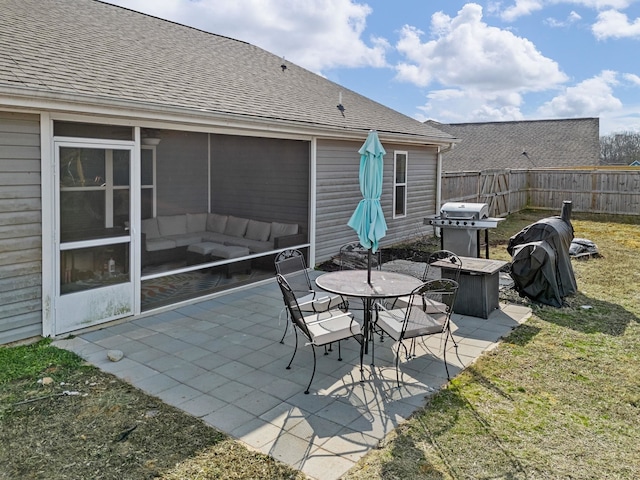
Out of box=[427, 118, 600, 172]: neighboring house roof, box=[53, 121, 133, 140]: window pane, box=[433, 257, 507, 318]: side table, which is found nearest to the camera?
box=[53, 121, 133, 140]: window pane

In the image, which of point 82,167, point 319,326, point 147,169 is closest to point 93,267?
point 82,167

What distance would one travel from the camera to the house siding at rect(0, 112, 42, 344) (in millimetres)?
4695

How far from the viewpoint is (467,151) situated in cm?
2786

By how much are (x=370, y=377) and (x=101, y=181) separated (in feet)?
11.9

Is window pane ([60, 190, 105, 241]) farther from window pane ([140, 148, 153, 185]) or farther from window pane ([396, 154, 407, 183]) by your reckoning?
window pane ([396, 154, 407, 183])

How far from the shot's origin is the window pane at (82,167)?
5.07 meters

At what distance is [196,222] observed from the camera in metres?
10.1

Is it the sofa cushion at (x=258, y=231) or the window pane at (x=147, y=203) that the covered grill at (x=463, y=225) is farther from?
the window pane at (x=147, y=203)

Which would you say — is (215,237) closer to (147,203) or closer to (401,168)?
(147,203)

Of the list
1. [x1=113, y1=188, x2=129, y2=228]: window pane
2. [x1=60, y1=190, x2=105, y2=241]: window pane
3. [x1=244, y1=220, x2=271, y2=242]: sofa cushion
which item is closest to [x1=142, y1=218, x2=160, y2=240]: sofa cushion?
[x1=244, y1=220, x2=271, y2=242]: sofa cushion

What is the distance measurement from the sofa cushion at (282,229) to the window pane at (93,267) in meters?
3.60

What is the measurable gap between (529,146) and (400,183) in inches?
730

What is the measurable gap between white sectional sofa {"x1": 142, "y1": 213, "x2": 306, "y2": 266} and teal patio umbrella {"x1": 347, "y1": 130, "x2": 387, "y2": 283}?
3.73 metres

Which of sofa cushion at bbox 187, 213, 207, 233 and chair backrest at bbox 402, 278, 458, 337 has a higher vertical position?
sofa cushion at bbox 187, 213, 207, 233
